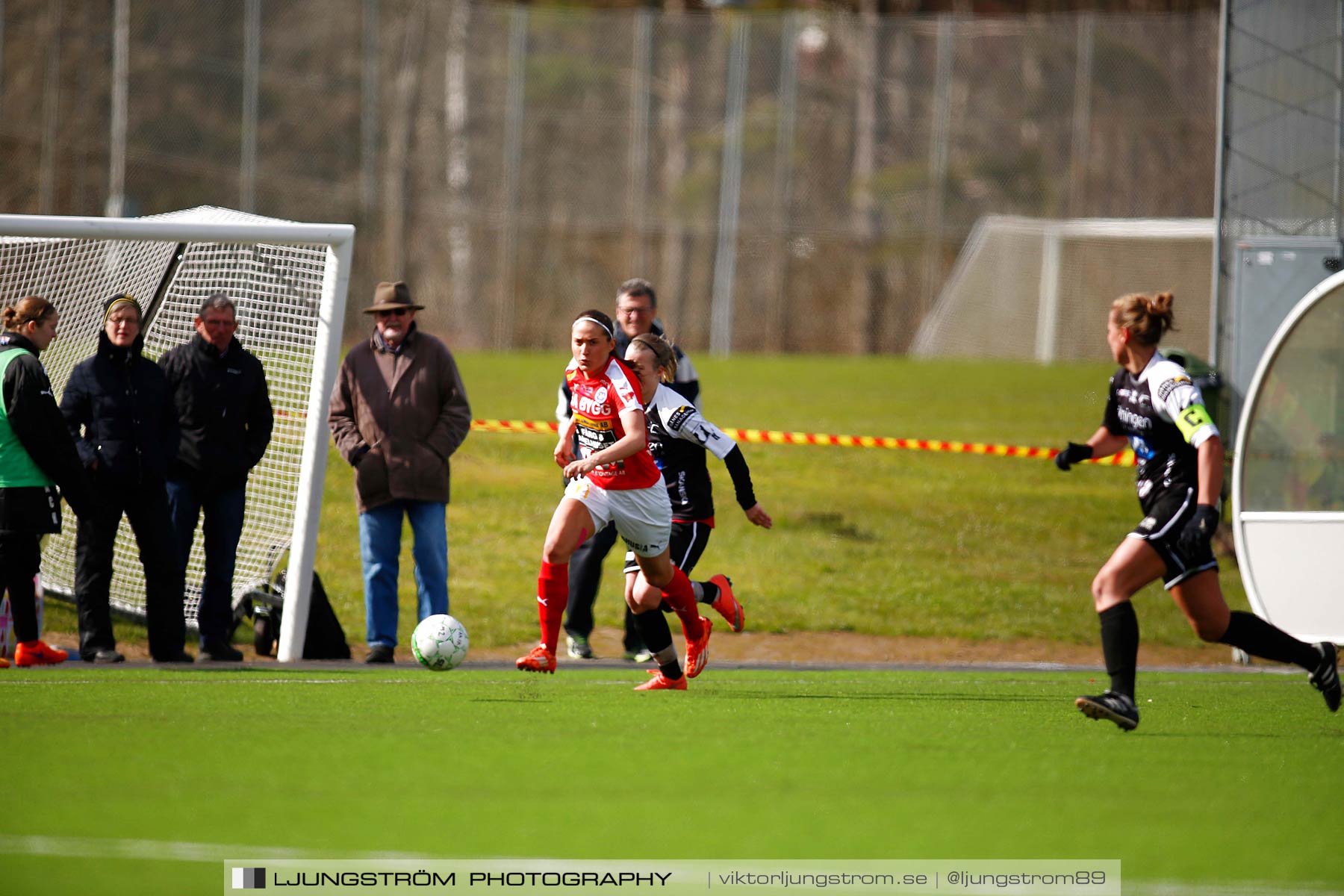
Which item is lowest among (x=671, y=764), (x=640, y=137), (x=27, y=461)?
(x=671, y=764)

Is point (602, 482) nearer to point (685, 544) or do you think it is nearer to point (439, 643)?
point (685, 544)

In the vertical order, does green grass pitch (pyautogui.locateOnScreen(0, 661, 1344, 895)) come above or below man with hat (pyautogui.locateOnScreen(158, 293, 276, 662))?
below

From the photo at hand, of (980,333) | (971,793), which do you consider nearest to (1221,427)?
(971,793)

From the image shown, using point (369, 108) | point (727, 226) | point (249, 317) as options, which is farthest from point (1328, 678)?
point (369, 108)

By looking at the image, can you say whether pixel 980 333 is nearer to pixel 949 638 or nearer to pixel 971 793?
pixel 949 638

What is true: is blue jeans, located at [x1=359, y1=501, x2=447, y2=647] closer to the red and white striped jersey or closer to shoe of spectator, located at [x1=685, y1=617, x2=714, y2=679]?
shoe of spectator, located at [x1=685, y1=617, x2=714, y2=679]

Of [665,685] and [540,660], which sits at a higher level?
[540,660]

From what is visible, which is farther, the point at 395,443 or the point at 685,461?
the point at 395,443

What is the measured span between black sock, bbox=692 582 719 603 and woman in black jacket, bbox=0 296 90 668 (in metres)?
3.25

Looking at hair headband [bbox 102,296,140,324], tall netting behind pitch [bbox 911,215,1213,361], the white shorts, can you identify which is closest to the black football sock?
the white shorts

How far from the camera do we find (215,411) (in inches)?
360

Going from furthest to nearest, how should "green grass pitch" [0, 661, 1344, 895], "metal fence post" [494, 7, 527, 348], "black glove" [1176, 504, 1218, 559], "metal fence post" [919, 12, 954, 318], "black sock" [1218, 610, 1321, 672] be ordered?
"metal fence post" [919, 12, 954, 318] → "metal fence post" [494, 7, 527, 348] → "black sock" [1218, 610, 1321, 672] → "black glove" [1176, 504, 1218, 559] → "green grass pitch" [0, 661, 1344, 895]

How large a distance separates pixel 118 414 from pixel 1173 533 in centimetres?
552

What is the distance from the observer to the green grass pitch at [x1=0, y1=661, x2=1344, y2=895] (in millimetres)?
4527
